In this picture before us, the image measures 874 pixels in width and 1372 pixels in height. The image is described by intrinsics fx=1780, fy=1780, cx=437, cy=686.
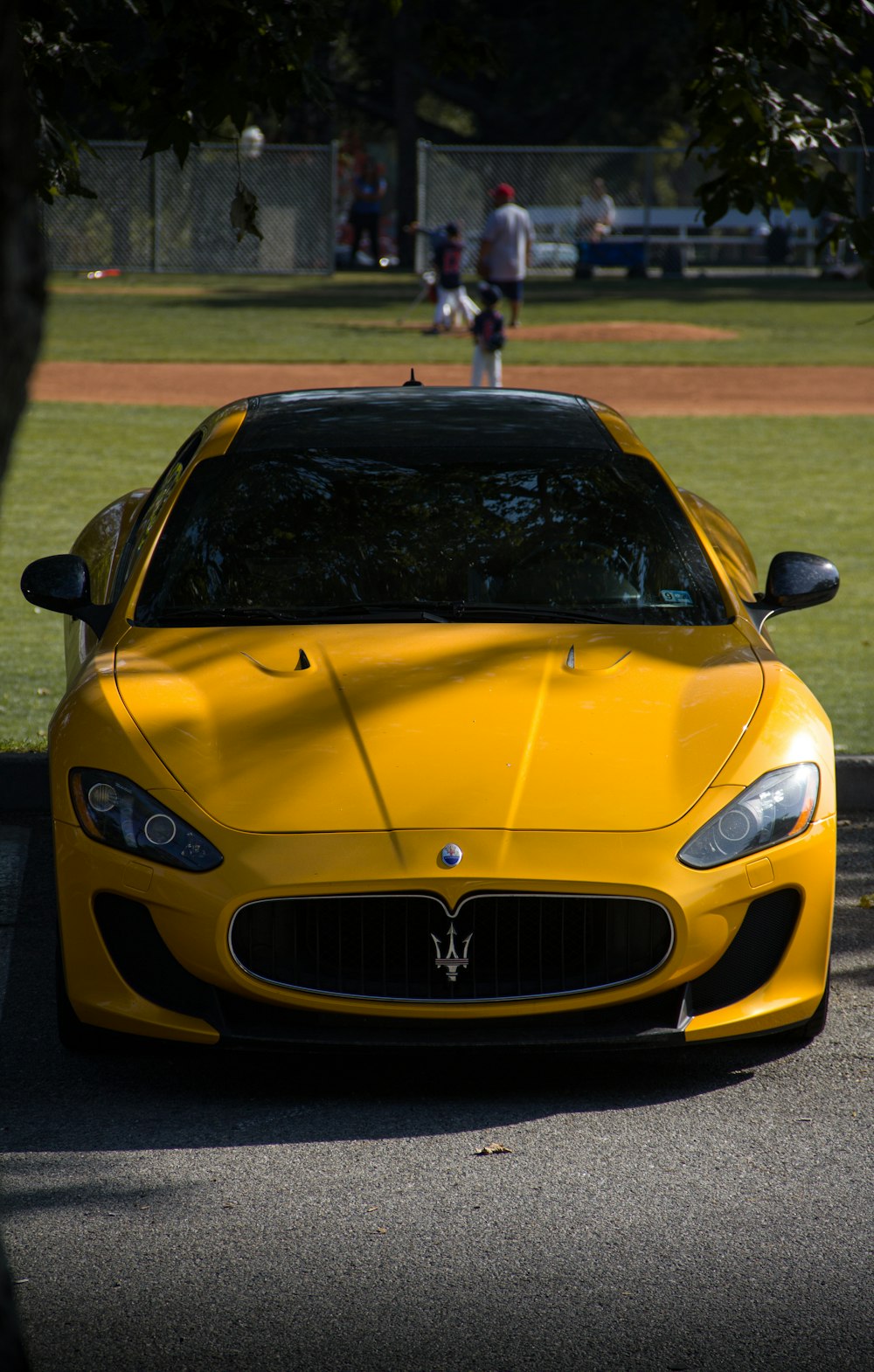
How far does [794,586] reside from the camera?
5219mm

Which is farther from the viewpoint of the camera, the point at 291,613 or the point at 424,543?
the point at 424,543

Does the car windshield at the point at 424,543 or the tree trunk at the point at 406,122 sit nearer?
the car windshield at the point at 424,543

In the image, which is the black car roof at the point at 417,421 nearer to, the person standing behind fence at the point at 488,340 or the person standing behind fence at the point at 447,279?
the person standing behind fence at the point at 488,340

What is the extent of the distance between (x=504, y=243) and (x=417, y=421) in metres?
21.7

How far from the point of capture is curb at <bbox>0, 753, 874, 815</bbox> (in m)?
6.62

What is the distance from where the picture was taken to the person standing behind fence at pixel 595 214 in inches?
1688

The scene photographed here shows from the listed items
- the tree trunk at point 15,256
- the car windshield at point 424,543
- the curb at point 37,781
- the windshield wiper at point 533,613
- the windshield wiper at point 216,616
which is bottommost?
the curb at point 37,781

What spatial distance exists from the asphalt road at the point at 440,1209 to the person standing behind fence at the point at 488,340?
13.3 meters

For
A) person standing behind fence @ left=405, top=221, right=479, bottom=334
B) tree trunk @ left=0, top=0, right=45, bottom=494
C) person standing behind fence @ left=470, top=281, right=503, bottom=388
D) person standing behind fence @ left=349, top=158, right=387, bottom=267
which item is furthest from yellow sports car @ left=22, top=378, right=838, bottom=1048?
person standing behind fence @ left=349, top=158, right=387, bottom=267

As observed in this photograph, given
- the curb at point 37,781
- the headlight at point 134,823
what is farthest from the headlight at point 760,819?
the curb at point 37,781

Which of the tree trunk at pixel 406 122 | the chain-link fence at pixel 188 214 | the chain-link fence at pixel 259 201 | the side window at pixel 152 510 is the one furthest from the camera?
the tree trunk at pixel 406 122

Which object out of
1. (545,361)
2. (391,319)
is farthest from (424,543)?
(391,319)

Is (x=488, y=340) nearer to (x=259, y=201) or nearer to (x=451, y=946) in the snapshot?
(x=451, y=946)

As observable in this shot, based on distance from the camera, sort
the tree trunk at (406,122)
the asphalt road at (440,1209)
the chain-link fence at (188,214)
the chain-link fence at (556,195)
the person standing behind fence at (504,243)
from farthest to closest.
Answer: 1. the tree trunk at (406,122)
2. the chain-link fence at (556,195)
3. the chain-link fence at (188,214)
4. the person standing behind fence at (504,243)
5. the asphalt road at (440,1209)
